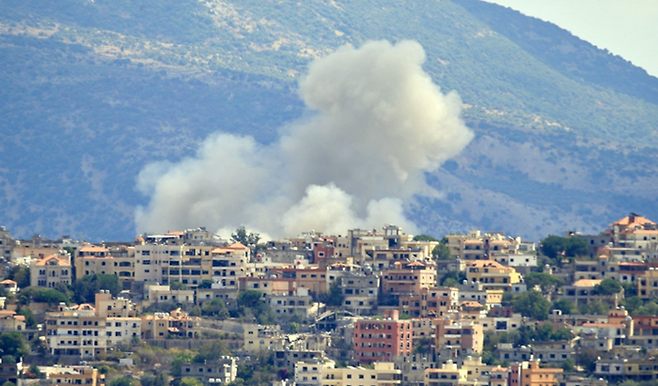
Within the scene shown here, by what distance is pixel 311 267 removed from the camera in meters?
107

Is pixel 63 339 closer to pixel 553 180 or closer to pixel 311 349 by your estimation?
pixel 311 349

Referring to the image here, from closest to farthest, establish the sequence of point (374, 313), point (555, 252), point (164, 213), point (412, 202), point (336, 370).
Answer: point (336, 370) → point (374, 313) → point (555, 252) → point (164, 213) → point (412, 202)

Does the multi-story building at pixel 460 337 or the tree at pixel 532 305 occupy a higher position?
the tree at pixel 532 305

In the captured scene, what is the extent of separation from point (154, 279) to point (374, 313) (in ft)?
32.2

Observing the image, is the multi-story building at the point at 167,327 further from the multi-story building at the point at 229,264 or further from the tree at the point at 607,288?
the tree at the point at 607,288

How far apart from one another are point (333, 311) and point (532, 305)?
26.5 feet

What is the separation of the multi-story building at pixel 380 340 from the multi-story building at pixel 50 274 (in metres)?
14.9

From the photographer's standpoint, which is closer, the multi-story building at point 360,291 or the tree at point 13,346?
the tree at point 13,346

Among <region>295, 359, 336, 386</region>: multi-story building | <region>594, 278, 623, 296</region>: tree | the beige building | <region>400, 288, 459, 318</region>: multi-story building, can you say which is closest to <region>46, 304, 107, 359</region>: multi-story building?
the beige building

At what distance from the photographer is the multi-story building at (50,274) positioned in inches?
4144

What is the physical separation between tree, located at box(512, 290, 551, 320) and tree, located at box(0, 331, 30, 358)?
20.0 meters

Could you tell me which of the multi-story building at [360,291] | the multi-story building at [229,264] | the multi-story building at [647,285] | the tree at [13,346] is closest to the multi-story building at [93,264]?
the multi-story building at [229,264]

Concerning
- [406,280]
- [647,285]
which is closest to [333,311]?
[406,280]

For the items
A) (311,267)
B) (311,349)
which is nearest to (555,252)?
(311,267)
